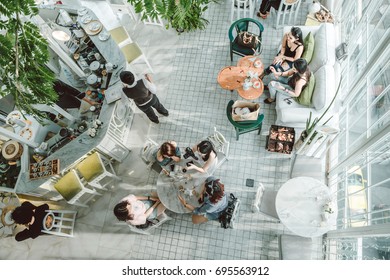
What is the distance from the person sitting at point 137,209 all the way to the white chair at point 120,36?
3.26m

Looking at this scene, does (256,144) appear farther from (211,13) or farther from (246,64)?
(211,13)

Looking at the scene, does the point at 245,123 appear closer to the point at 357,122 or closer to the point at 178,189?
the point at 178,189

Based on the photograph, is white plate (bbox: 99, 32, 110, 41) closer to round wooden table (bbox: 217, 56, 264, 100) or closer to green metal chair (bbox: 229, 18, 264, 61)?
round wooden table (bbox: 217, 56, 264, 100)

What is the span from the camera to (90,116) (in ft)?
18.1

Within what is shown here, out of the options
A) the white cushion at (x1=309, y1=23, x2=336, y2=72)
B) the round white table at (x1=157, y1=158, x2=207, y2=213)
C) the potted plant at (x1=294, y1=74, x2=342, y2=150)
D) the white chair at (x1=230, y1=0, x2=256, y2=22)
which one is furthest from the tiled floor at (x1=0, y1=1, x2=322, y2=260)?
the white cushion at (x1=309, y1=23, x2=336, y2=72)

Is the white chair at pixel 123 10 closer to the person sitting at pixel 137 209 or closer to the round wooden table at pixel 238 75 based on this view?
the round wooden table at pixel 238 75

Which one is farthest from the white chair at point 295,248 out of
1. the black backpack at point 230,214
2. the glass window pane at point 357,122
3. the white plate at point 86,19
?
the white plate at point 86,19

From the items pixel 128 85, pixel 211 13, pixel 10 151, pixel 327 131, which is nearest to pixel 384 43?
pixel 327 131

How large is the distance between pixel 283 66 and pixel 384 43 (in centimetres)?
204

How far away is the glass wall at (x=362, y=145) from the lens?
4.02m

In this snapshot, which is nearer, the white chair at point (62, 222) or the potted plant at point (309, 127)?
the potted plant at point (309, 127)

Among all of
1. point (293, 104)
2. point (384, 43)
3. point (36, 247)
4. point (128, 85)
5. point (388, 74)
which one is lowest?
point (36, 247)

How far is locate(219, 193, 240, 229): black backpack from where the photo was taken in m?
4.48

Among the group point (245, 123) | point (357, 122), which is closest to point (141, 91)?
point (245, 123)
